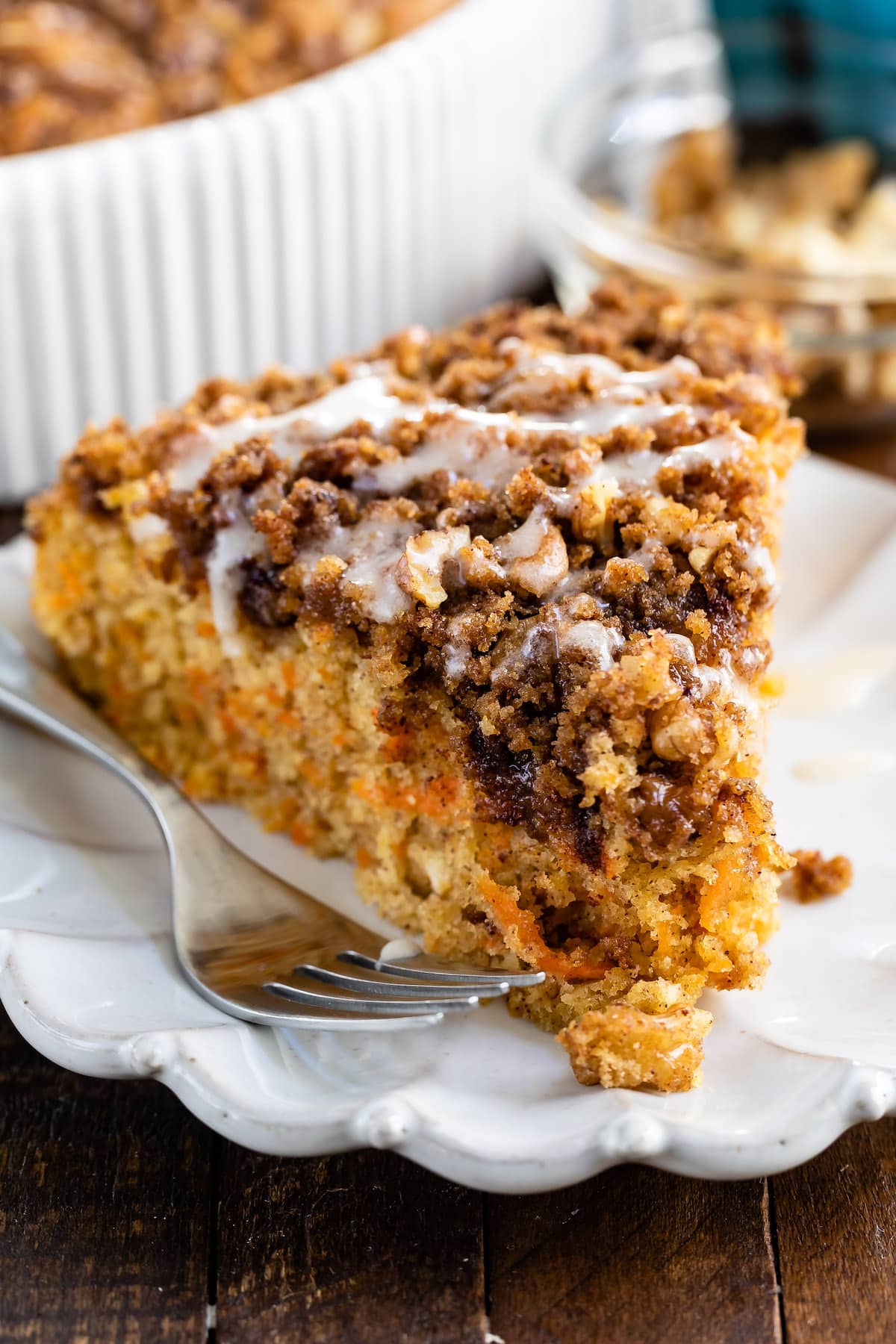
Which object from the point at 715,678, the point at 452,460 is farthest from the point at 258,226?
the point at 715,678

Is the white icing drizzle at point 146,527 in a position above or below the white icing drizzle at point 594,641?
below

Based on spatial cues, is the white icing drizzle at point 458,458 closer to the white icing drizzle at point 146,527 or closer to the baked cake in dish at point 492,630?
the baked cake in dish at point 492,630

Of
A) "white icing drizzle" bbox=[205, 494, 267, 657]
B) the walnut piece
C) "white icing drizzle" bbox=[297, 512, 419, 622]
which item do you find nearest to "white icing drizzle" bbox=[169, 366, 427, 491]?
"white icing drizzle" bbox=[205, 494, 267, 657]

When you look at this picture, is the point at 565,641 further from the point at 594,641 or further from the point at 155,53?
the point at 155,53

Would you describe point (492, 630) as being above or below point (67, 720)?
above

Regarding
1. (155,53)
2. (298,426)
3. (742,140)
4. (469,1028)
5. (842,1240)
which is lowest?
(842,1240)

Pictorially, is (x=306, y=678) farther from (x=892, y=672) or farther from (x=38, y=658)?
(x=892, y=672)

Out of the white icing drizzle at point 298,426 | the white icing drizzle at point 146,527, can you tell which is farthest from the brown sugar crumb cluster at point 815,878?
the white icing drizzle at point 146,527

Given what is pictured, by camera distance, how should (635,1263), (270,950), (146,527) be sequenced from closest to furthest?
(635,1263) → (270,950) → (146,527)

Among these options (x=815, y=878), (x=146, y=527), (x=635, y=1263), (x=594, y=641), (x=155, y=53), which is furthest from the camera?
(x=155, y=53)

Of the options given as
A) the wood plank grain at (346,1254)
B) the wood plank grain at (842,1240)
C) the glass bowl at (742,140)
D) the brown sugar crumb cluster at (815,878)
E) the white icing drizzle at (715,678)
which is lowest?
the wood plank grain at (842,1240)
